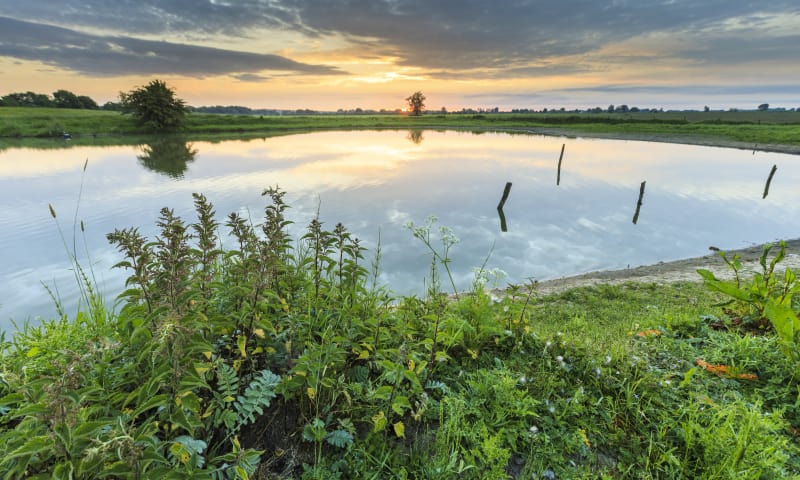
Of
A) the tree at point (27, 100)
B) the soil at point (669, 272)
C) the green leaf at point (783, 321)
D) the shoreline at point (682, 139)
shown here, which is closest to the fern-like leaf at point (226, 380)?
the green leaf at point (783, 321)

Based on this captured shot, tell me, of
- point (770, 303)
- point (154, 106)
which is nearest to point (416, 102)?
point (154, 106)

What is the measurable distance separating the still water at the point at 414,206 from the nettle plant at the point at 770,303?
4695 millimetres

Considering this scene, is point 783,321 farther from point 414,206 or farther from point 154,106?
point 154,106

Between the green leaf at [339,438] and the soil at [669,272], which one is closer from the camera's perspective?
the green leaf at [339,438]

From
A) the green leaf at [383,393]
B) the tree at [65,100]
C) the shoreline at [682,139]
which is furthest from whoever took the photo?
the tree at [65,100]

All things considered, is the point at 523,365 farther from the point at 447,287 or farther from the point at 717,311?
the point at 447,287

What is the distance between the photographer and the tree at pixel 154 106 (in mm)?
69000

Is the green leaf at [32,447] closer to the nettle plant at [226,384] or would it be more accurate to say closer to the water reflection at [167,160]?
the nettle plant at [226,384]

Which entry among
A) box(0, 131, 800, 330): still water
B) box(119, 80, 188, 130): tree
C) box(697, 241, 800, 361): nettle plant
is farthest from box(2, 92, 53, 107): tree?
box(697, 241, 800, 361): nettle plant

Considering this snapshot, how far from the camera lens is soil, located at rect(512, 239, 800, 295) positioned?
10656 mm

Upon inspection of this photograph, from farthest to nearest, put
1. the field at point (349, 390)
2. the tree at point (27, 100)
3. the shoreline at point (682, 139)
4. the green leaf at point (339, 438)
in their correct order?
the tree at point (27, 100) → the shoreline at point (682, 139) → the green leaf at point (339, 438) → the field at point (349, 390)

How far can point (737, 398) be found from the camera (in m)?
2.88

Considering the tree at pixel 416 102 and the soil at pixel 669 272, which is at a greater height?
the tree at pixel 416 102

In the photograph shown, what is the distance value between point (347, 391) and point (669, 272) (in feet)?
43.4
